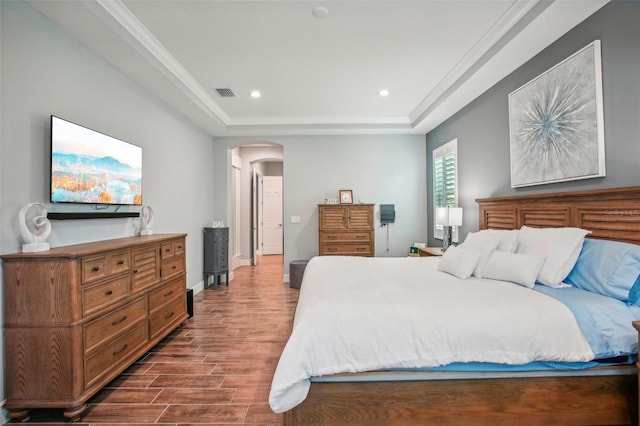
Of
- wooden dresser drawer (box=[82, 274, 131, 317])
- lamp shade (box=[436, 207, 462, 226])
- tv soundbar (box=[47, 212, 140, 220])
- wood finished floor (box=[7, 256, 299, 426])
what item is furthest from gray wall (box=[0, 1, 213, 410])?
lamp shade (box=[436, 207, 462, 226])

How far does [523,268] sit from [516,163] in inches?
57.0

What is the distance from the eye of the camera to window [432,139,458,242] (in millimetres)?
4598

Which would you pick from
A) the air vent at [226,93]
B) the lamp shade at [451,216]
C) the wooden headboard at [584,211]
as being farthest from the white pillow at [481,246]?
the air vent at [226,93]

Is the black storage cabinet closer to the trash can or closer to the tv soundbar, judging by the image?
the trash can

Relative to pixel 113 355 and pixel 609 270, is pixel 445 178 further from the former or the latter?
pixel 113 355

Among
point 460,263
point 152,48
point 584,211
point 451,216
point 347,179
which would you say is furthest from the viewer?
point 347,179

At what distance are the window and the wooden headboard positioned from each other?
137 cm

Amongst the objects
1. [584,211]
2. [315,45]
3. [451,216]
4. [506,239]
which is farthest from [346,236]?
[584,211]

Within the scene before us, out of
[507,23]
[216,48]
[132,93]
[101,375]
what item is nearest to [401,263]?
[507,23]

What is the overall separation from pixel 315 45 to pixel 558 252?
2770 millimetres

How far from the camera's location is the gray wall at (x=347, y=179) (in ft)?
18.9

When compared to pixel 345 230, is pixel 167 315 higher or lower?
lower

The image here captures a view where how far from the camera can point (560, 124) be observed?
8.46 feet

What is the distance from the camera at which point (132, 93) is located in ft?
11.0
